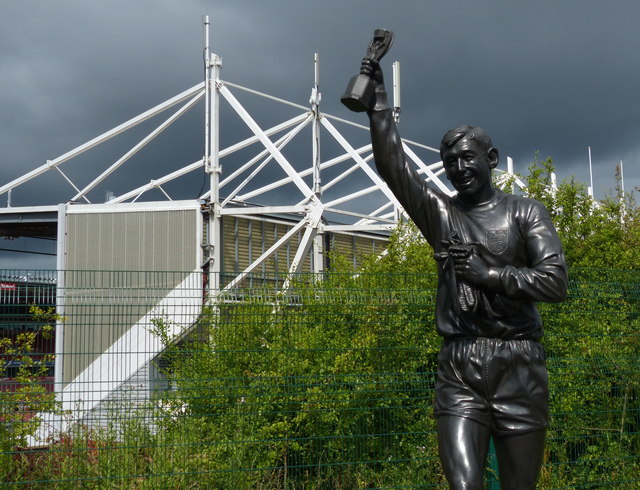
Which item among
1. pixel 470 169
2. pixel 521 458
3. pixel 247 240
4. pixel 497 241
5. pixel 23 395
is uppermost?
pixel 247 240

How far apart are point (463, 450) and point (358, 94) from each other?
179cm

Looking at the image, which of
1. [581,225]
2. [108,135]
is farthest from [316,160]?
[581,225]

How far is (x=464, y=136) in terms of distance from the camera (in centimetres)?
A: 382

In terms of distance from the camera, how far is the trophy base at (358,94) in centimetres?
376

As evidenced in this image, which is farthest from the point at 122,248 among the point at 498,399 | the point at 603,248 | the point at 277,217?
the point at 498,399

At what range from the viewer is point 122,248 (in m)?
17.2

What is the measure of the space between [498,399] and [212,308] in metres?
3.74

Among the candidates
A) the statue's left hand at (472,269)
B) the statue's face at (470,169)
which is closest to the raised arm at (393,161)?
the statue's face at (470,169)

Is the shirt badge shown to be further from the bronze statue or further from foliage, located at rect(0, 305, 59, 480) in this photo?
foliage, located at rect(0, 305, 59, 480)

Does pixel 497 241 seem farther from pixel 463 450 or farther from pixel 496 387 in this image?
pixel 463 450

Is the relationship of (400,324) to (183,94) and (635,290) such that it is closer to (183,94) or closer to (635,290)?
(635,290)

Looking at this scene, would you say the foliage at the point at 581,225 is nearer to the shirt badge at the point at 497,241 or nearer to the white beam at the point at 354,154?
the shirt badge at the point at 497,241

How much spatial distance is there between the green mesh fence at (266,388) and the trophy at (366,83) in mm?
3086

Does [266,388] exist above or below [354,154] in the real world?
below
